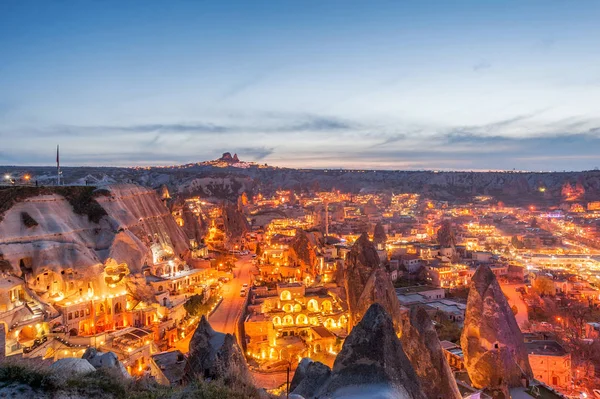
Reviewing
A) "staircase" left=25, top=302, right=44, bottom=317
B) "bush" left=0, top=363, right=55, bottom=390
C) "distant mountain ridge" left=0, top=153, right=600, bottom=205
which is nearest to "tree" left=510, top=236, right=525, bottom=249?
"staircase" left=25, top=302, right=44, bottom=317

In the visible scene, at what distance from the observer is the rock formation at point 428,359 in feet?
48.0

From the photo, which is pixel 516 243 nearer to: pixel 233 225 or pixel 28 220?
pixel 233 225

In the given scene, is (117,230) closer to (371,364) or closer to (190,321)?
(190,321)

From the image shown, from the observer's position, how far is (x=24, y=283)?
23.6 meters

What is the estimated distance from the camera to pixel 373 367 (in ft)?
32.8

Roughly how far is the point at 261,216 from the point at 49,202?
132ft

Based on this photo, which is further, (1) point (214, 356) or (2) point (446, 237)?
(2) point (446, 237)

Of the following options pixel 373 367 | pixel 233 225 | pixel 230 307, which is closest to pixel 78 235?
pixel 230 307

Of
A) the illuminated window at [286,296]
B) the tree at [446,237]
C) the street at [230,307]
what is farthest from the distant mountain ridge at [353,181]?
the illuminated window at [286,296]

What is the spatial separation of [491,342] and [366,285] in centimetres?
742

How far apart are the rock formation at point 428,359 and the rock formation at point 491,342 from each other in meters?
4.24

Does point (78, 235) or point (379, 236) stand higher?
point (78, 235)

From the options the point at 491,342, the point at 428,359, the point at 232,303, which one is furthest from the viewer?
the point at 232,303

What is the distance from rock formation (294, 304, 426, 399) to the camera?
31.7ft
